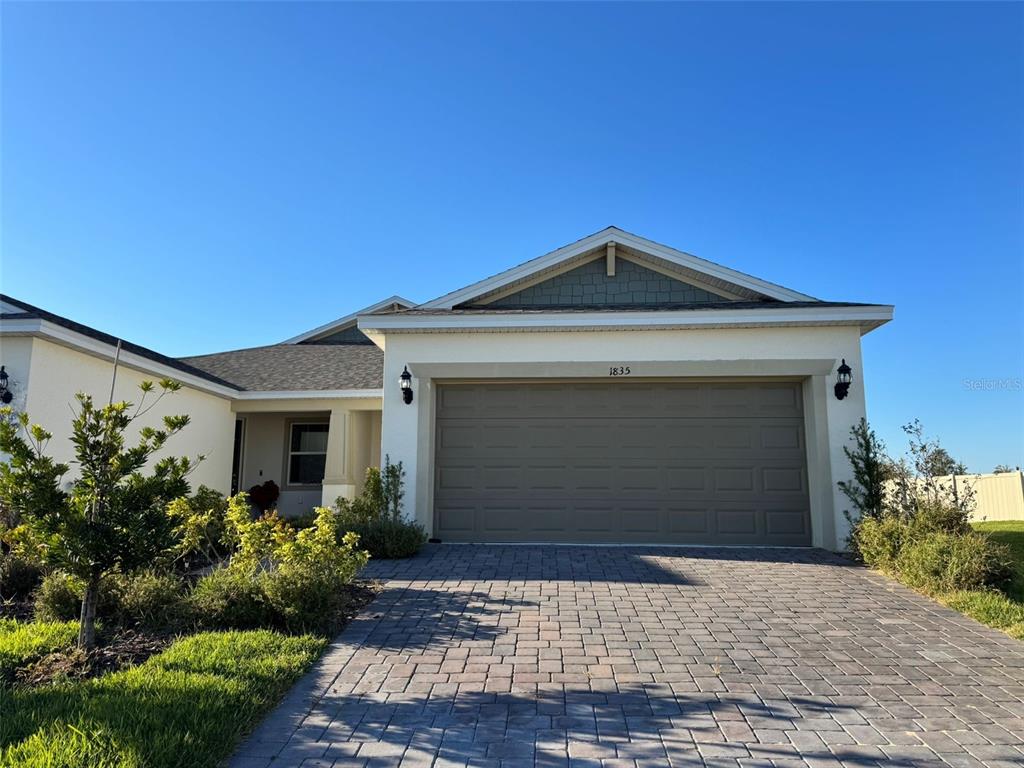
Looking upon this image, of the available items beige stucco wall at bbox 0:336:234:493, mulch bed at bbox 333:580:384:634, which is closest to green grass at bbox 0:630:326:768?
mulch bed at bbox 333:580:384:634

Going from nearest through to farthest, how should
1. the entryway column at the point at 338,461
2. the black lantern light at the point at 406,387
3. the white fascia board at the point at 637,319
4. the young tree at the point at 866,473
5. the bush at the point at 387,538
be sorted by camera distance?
the bush at the point at 387,538 < the young tree at the point at 866,473 < the white fascia board at the point at 637,319 < the black lantern light at the point at 406,387 < the entryway column at the point at 338,461

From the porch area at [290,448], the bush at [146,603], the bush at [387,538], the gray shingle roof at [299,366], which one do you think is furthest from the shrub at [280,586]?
the porch area at [290,448]

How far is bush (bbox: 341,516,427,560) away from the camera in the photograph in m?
9.17

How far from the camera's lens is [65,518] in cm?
505

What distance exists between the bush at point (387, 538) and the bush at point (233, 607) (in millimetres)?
3264

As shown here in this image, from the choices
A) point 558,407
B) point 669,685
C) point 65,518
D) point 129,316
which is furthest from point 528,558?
point 129,316

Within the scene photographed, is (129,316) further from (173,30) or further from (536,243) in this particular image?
(536,243)

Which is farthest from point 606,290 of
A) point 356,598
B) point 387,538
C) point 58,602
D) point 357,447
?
point 58,602

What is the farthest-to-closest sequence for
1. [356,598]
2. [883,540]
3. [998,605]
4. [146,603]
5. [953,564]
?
[883,540]
[953,564]
[356,598]
[998,605]
[146,603]

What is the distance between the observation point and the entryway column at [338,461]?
44.4ft

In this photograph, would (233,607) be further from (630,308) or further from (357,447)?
(357,447)

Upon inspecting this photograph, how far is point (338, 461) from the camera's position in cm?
1371

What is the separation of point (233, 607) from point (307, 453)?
9837 millimetres

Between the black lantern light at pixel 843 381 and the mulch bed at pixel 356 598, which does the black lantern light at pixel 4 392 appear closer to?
the mulch bed at pixel 356 598
